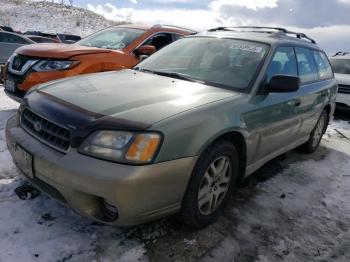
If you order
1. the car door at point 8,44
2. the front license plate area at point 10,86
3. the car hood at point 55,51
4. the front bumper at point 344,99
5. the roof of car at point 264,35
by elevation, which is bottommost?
the car door at point 8,44

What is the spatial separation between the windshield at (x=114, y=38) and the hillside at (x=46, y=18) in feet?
125

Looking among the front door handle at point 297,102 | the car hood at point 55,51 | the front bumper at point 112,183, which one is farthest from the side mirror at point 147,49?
the front bumper at point 112,183

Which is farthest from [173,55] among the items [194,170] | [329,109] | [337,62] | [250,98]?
[337,62]

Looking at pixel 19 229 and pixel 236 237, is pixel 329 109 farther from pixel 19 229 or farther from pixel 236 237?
pixel 19 229

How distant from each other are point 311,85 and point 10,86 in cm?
391

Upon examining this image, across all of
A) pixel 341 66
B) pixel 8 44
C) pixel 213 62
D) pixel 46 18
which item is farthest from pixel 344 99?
pixel 46 18

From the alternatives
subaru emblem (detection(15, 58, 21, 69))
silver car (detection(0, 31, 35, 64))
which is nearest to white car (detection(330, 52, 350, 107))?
subaru emblem (detection(15, 58, 21, 69))

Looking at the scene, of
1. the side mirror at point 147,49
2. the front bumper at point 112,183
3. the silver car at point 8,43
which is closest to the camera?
the front bumper at point 112,183

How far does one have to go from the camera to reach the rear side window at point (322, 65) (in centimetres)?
518

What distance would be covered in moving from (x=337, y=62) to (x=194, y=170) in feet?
28.2

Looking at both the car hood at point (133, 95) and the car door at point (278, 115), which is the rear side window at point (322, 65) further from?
the car hood at point (133, 95)

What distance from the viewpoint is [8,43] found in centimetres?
1239

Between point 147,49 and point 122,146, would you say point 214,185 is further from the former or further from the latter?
point 147,49

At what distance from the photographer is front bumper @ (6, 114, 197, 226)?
2.36m
